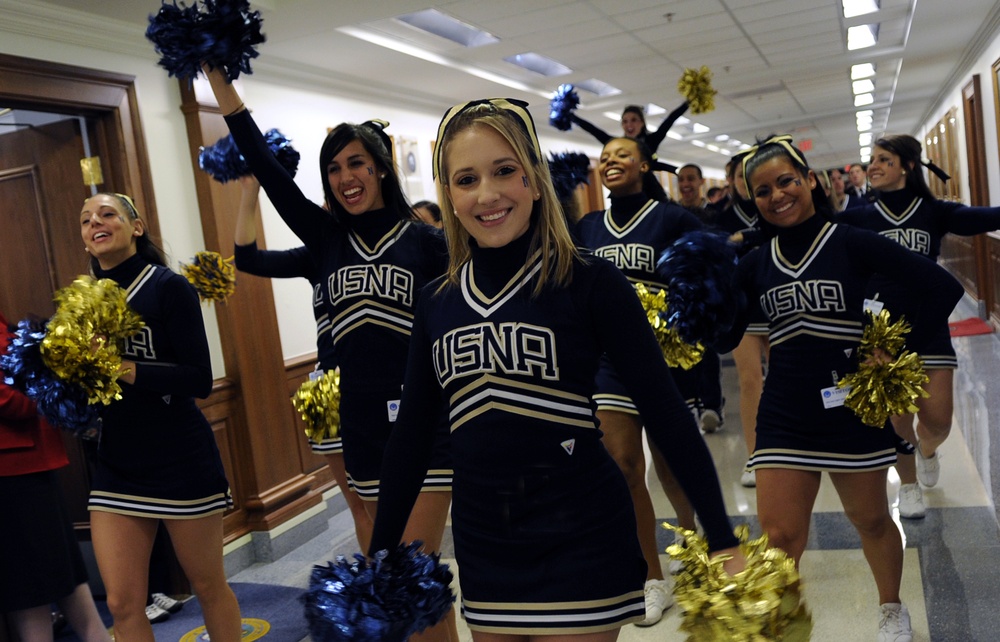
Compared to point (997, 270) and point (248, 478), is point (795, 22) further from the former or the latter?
point (248, 478)

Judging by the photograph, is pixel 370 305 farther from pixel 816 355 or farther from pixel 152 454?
pixel 816 355

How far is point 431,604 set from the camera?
1571 millimetres

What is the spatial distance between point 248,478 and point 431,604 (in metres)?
3.83

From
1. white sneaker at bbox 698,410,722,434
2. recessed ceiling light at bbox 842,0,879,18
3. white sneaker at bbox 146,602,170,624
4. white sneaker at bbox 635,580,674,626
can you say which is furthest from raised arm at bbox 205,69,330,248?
recessed ceiling light at bbox 842,0,879,18

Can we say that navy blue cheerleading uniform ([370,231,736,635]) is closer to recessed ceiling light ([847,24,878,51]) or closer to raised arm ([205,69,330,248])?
raised arm ([205,69,330,248])

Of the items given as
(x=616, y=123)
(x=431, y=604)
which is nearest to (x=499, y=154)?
(x=431, y=604)

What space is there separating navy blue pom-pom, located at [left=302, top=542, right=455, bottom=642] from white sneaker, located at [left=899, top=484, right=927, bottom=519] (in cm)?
331

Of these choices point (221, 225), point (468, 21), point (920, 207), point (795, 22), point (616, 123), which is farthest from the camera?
point (616, 123)

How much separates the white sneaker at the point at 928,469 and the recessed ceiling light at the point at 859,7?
4239mm

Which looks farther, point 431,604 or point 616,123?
point 616,123

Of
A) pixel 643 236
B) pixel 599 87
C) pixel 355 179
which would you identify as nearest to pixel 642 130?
pixel 643 236

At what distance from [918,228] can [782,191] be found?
195cm

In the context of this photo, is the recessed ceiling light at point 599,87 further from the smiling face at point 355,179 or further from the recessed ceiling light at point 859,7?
the smiling face at point 355,179

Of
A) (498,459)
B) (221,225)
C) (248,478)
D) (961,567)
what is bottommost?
(961,567)
